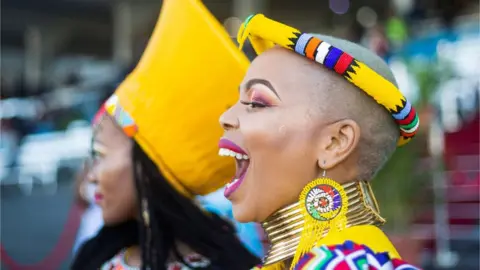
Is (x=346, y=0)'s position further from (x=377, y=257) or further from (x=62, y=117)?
(x=377, y=257)

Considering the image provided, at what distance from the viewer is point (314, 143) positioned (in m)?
1.52

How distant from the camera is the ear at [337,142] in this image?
152 cm

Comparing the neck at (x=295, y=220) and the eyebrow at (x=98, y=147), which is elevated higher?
the neck at (x=295, y=220)

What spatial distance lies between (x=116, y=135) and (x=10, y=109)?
9627 millimetres

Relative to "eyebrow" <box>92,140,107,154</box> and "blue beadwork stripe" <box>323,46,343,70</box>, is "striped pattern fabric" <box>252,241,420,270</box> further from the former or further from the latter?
"eyebrow" <box>92,140,107,154</box>

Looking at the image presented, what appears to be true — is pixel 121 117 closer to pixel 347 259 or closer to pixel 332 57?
pixel 332 57

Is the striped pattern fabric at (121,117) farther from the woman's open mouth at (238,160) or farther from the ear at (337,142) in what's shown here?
the ear at (337,142)

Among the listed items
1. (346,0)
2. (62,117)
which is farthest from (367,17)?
(62,117)

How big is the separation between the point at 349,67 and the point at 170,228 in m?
0.97

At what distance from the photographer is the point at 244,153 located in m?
1.57

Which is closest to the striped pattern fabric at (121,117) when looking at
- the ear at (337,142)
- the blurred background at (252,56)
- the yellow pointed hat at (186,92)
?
the yellow pointed hat at (186,92)

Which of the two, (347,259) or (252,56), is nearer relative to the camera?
(347,259)

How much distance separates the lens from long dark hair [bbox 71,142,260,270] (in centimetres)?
218

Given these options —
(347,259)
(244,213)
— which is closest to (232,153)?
(244,213)
